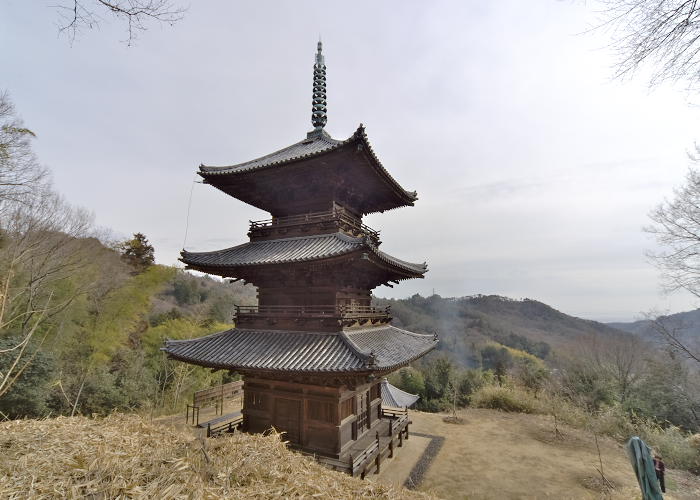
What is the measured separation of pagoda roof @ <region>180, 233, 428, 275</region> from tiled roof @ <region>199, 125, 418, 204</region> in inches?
102

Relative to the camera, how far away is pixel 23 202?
15.2 meters

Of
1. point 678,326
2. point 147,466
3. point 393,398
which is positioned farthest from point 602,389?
point 147,466

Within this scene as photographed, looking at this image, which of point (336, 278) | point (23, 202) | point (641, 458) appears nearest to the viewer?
point (641, 458)

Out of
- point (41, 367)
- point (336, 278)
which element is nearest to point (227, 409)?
point (41, 367)

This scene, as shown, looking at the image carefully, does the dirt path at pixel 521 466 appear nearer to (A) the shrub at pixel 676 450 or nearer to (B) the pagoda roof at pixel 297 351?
(A) the shrub at pixel 676 450

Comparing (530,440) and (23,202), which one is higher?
(23,202)

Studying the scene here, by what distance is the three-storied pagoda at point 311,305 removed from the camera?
844cm

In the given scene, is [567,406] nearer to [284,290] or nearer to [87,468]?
[284,290]

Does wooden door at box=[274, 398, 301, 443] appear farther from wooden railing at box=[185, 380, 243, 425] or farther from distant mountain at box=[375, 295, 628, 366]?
distant mountain at box=[375, 295, 628, 366]

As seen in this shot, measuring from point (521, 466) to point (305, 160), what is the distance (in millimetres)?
13179

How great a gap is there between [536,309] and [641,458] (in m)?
84.3

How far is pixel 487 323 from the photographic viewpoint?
2697 inches

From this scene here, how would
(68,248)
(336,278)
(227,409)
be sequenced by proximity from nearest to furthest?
1. (336,278)
2. (227,409)
3. (68,248)

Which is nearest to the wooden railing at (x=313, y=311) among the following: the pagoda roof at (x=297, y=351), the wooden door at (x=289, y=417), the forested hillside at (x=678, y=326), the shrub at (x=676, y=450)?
the pagoda roof at (x=297, y=351)
